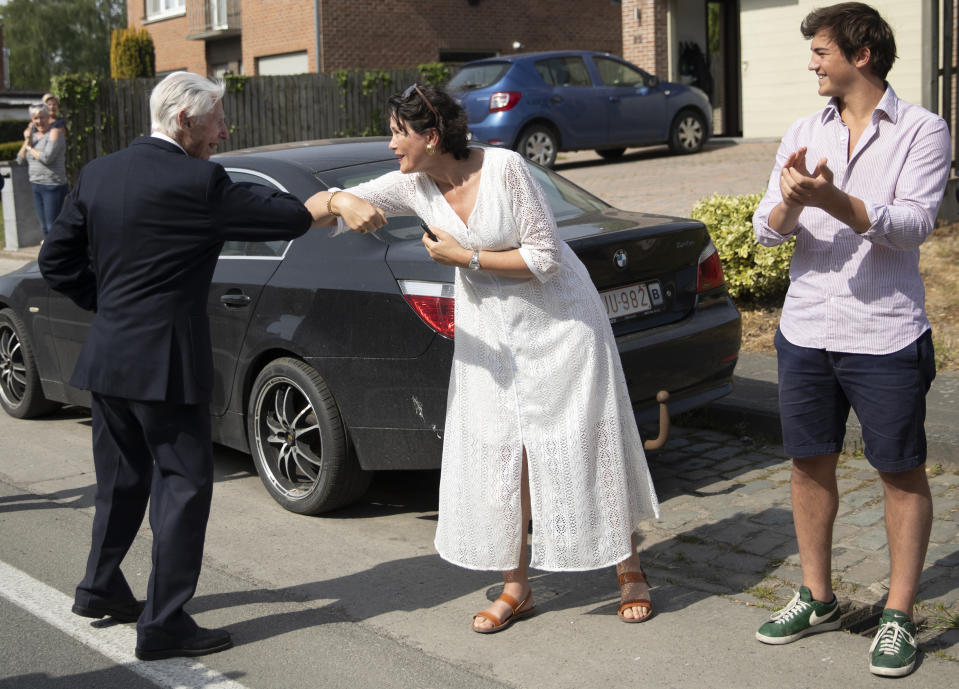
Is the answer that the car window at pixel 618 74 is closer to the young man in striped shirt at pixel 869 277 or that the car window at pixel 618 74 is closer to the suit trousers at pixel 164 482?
the young man in striped shirt at pixel 869 277

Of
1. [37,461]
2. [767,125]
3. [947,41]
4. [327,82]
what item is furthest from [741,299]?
[327,82]

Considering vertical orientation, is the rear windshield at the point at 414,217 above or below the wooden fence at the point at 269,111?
below

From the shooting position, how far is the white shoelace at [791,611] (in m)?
3.89

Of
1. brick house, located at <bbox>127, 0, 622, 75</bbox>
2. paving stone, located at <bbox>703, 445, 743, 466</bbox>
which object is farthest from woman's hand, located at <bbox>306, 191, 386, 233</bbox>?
brick house, located at <bbox>127, 0, 622, 75</bbox>

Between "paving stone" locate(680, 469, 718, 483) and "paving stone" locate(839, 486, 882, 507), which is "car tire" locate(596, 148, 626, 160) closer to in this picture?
"paving stone" locate(680, 469, 718, 483)

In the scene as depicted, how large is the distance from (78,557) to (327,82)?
19.2 m

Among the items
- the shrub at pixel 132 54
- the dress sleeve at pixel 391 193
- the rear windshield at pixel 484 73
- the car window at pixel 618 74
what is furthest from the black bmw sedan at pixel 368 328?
the shrub at pixel 132 54

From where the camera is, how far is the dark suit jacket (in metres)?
3.69

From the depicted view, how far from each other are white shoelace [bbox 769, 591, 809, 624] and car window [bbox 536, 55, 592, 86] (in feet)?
48.1

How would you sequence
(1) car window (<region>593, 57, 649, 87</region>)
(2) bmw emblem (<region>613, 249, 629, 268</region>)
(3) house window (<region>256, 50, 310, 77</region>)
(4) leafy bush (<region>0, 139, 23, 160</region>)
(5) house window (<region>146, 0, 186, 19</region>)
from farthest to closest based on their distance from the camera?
(4) leafy bush (<region>0, 139, 23, 160</region>), (5) house window (<region>146, 0, 186, 19</region>), (3) house window (<region>256, 50, 310, 77</region>), (1) car window (<region>593, 57, 649, 87</region>), (2) bmw emblem (<region>613, 249, 629, 268</region>)

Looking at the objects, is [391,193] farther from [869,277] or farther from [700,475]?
[700,475]

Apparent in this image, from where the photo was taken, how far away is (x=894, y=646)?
A: 11.8ft

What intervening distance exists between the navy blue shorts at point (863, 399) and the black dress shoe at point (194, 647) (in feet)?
6.62

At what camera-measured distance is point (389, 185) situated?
4.14 meters
